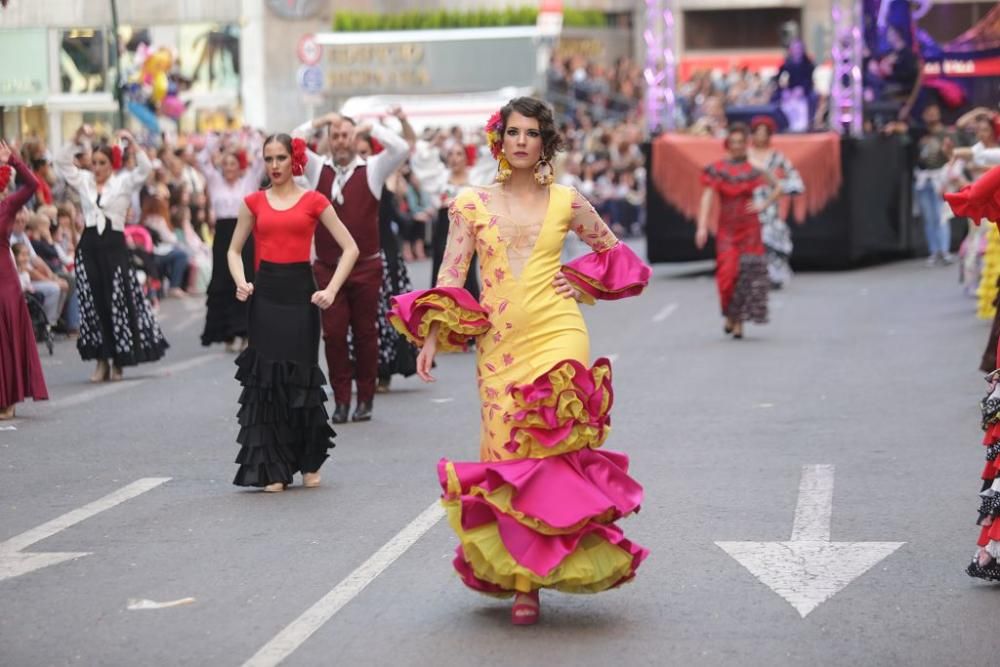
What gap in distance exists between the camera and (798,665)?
266 inches

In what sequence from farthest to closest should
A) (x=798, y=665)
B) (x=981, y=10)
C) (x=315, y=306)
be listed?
(x=981, y=10) → (x=315, y=306) → (x=798, y=665)

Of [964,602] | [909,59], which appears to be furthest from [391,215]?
[909,59]

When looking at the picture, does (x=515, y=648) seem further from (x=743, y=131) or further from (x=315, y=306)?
(x=743, y=131)

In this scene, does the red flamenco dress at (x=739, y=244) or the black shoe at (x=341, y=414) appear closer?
the black shoe at (x=341, y=414)

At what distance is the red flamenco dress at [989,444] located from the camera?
7.70m

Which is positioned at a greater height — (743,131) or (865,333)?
(743,131)

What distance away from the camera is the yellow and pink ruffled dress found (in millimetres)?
7188

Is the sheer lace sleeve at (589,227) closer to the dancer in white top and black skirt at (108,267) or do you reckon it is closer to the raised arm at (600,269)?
the raised arm at (600,269)

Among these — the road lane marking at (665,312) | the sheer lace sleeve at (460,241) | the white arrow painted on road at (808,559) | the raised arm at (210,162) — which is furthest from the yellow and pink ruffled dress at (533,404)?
the road lane marking at (665,312)

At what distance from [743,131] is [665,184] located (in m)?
7.64

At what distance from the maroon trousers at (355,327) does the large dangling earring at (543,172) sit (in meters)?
5.54

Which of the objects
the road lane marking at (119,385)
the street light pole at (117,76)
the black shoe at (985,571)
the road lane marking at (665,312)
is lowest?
the road lane marking at (665,312)

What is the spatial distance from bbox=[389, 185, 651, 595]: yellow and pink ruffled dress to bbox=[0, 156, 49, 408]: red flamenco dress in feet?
22.7

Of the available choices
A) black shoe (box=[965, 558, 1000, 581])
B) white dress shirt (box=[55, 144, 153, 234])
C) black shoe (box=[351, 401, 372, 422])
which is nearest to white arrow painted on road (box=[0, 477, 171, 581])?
black shoe (box=[351, 401, 372, 422])
